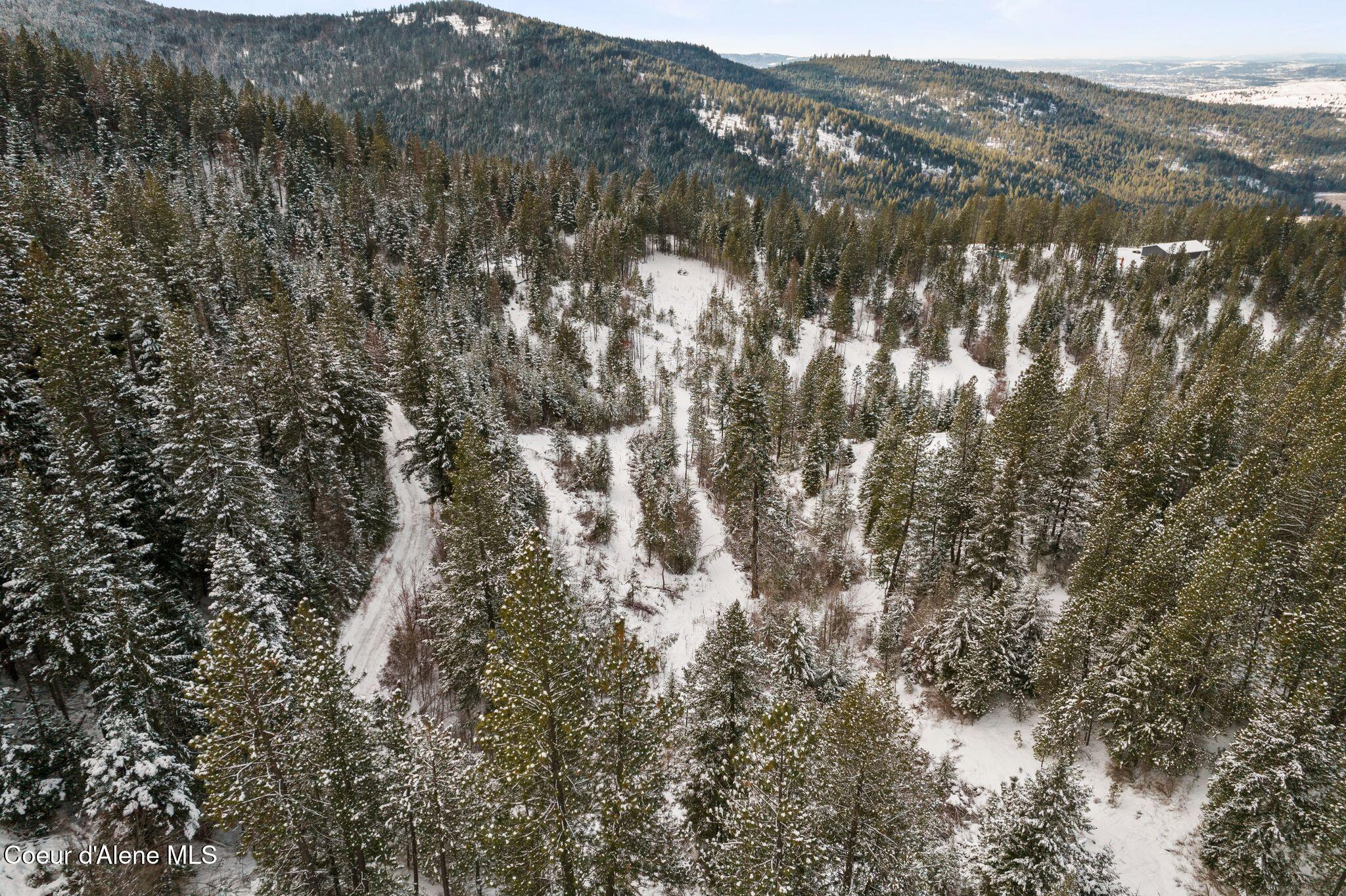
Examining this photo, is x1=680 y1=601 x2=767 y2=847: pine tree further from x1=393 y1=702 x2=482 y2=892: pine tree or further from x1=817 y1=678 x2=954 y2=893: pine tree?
x1=393 y1=702 x2=482 y2=892: pine tree

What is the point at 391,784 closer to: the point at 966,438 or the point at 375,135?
the point at 966,438

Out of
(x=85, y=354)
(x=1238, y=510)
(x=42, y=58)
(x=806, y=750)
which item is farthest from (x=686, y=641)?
(x=42, y=58)

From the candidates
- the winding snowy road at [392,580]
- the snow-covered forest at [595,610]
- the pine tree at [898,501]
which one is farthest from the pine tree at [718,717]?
the pine tree at [898,501]

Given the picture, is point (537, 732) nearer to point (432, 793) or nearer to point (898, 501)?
point (432, 793)

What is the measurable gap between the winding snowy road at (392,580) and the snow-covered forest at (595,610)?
250 millimetres

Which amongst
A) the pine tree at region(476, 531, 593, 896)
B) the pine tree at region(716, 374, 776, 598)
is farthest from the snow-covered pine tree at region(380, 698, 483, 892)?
the pine tree at region(716, 374, 776, 598)

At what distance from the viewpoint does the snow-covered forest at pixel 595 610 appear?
16281mm

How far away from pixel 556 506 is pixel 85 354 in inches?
1139

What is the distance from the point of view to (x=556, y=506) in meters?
48.3

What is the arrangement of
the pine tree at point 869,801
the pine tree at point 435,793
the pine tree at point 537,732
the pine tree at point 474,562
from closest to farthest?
the pine tree at point 537,732
the pine tree at point 869,801
the pine tree at point 435,793
the pine tree at point 474,562

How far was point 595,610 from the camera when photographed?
1410 inches

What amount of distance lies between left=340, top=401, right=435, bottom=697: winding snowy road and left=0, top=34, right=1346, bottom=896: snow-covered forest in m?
0.25

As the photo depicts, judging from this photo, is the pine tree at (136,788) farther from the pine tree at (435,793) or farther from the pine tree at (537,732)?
the pine tree at (537,732)

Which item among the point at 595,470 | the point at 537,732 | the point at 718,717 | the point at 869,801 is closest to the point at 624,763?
the point at 537,732
